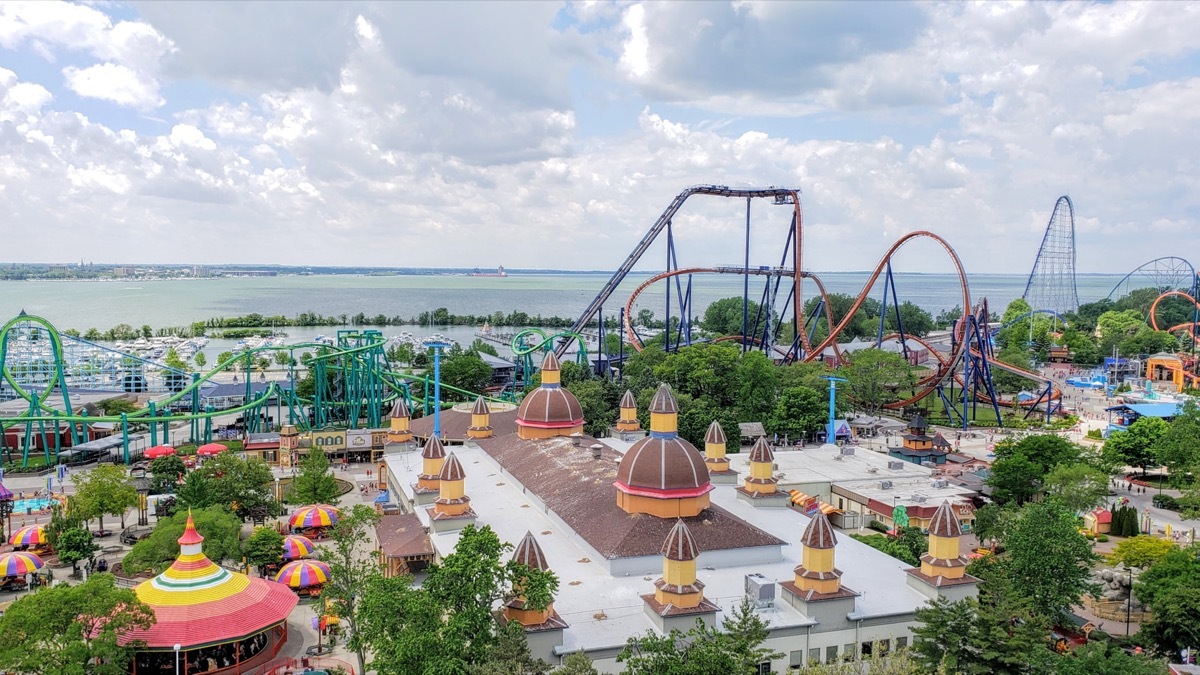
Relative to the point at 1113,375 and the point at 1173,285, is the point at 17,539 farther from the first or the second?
the point at 1173,285

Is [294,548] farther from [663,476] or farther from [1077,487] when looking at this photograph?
[1077,487]

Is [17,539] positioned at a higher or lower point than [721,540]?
lower

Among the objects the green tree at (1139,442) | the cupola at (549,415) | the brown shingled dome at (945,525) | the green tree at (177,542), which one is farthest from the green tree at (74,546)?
the green tree at (1139,442)

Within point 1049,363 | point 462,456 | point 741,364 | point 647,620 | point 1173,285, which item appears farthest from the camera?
point 1173,285

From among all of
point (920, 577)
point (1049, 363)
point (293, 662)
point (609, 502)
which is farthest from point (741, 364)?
point (1049, 363)

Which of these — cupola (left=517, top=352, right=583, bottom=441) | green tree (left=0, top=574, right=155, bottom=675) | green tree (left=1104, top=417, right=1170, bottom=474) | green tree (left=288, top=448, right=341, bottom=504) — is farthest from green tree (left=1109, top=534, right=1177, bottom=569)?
green tree (left=288, top=448, right=341, bottom=504)

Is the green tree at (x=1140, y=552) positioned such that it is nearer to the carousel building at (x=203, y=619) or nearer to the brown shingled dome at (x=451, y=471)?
the brown shingled dome at (x=451, y=471)

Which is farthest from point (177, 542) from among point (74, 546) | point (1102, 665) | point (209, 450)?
point (1102, 665)
